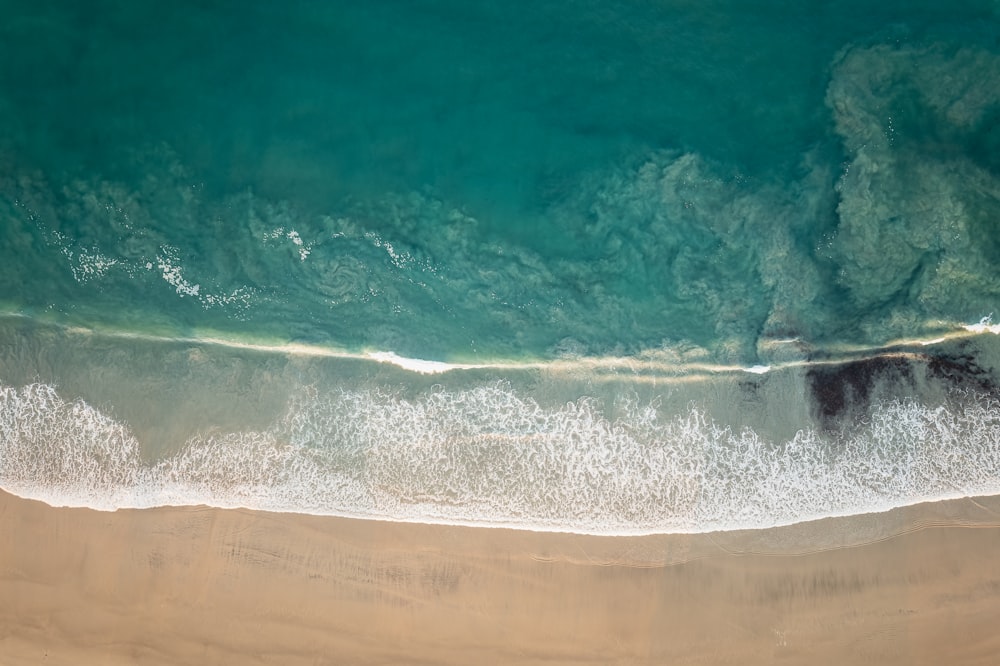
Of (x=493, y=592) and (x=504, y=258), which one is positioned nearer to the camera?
(x=493, y=592)

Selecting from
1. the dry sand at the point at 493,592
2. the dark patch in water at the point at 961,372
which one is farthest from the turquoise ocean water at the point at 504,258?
the dry sand at the point at 493,592

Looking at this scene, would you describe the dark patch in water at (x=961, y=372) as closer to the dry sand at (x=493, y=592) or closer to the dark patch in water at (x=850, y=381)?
the dark patch in water at (x=850, y=381)

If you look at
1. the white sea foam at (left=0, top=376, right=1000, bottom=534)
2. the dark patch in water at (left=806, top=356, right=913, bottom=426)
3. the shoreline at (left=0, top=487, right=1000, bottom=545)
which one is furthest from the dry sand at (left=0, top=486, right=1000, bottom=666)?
the dark patch in water at (left=806, top=356, right=913, bottom=426)

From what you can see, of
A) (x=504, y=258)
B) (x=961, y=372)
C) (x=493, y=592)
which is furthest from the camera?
(x=504, y=258)

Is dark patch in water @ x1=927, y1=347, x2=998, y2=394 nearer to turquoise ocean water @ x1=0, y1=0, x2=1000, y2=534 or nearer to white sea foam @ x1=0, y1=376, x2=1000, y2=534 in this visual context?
turquoise ocean water @ x1=0, y1=0, x2=1000, y2=534

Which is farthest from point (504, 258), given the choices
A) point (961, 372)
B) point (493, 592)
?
point (961, 372)

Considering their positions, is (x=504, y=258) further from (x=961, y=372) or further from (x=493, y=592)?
(x=961, y=372)
